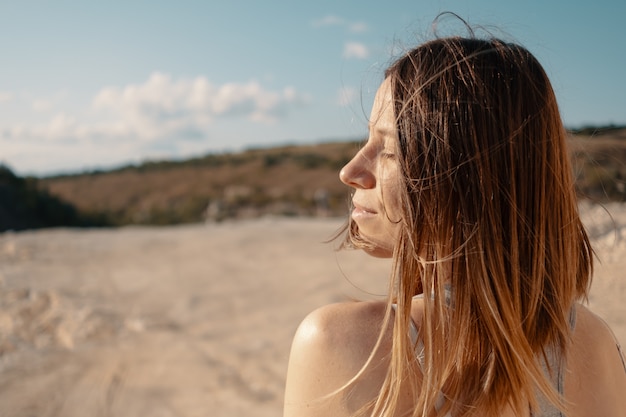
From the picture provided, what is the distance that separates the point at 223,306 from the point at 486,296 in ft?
16.2

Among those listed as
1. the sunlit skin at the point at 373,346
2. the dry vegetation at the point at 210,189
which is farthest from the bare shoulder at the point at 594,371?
the dry vegetation at the point at 210,189

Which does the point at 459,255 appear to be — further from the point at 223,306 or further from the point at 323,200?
the point at 323,200

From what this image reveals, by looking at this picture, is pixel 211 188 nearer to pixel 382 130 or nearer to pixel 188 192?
pixel 188 192

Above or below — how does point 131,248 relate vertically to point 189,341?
below

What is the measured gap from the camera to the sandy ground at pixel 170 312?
3.75 m

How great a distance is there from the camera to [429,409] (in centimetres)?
108

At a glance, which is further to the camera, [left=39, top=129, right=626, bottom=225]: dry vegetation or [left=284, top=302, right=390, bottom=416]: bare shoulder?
[left=39, top=129, right=626, bottom=225]: dry vegetation

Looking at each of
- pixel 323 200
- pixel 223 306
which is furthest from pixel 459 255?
pixel 323 200

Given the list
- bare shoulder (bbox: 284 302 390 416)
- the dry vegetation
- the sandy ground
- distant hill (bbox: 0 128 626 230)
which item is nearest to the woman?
bare shoulder (bbox: 284 302 390 416)

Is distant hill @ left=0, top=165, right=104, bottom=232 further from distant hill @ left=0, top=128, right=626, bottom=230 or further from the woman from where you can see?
the woman

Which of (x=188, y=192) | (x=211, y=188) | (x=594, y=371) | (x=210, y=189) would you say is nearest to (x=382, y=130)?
(x=594, y=371)

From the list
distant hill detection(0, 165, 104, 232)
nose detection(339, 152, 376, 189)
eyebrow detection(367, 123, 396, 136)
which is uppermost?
eyebrow detection(367, 123, 396, 136)

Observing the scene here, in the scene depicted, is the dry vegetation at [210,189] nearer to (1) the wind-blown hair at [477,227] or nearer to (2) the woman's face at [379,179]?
(2) the woman's face at [379,179]

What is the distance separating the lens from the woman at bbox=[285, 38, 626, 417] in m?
1.09
